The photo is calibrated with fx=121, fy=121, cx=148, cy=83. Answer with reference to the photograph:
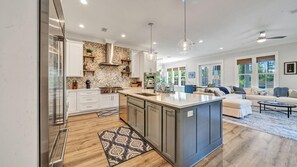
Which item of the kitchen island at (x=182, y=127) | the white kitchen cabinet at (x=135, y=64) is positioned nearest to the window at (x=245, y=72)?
the white kitchen cabinet at (x=135, y=64)

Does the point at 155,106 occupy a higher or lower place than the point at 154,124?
higher

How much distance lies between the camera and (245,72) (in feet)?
21.4

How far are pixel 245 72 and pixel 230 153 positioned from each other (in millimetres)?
6105

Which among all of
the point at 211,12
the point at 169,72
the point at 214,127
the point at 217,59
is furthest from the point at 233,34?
the point at 169,72

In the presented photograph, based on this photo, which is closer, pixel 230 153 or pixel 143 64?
pixel 230 153

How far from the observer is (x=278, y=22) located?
11.6ft

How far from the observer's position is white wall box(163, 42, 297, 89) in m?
5.18

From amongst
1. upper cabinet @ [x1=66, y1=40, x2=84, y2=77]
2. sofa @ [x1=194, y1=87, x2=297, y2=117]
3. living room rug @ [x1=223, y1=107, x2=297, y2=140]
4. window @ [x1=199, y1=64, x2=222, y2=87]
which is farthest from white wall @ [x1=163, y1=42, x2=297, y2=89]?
upper cabinet @ [x1=66, y1=40, x2=84, y2=77]

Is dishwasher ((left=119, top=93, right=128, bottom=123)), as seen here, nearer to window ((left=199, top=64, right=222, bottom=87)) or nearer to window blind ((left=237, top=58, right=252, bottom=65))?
window ((left=199, top=64, right=222, bottom=87))

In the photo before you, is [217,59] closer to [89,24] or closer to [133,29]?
[133,29]

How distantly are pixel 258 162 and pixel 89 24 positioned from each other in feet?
16.3

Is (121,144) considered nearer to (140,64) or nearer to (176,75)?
(140,64)

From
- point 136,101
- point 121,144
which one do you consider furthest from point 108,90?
point 121,144
